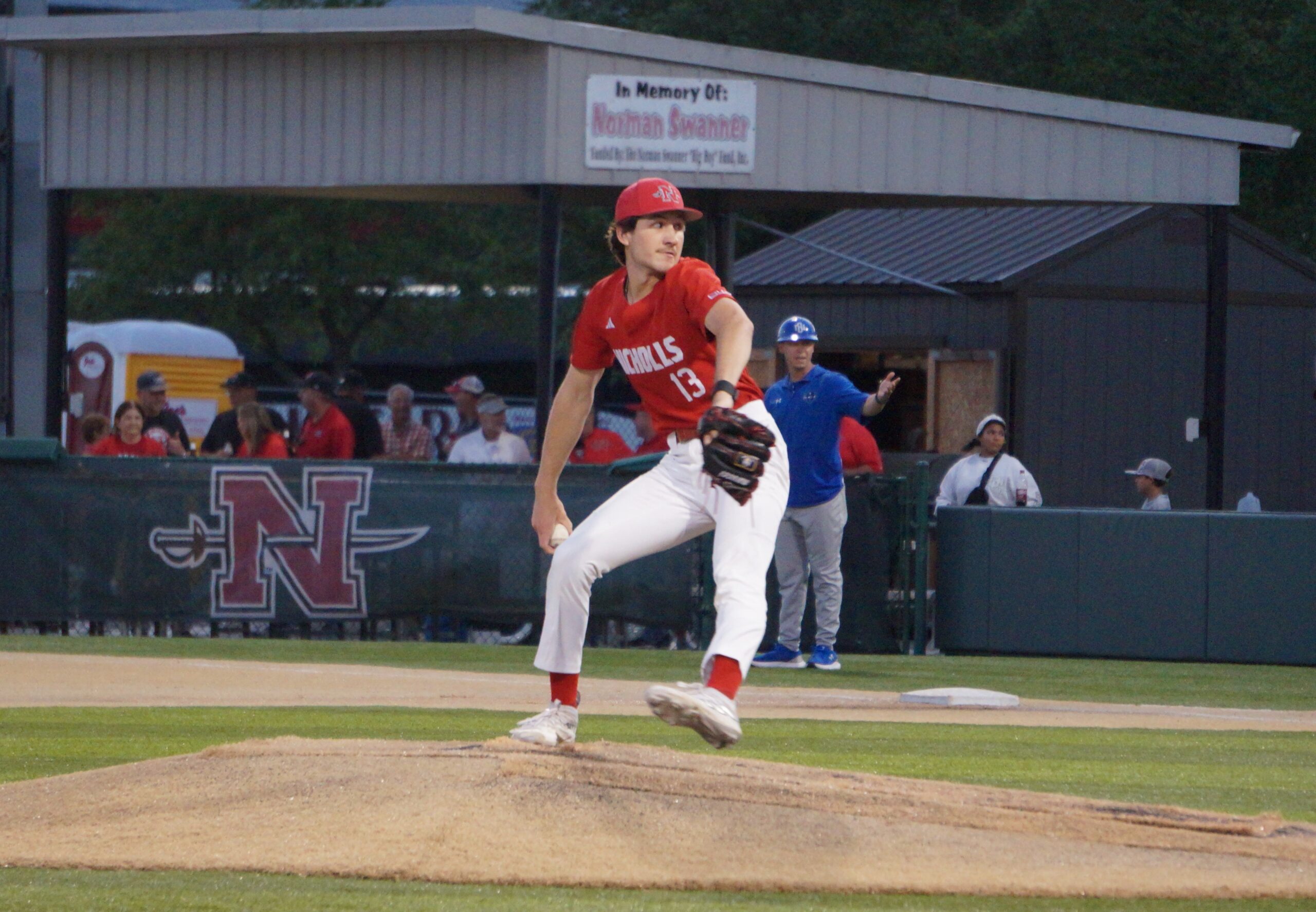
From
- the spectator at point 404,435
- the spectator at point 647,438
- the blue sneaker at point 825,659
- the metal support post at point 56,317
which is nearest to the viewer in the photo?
the blue sneaker at point 825,659

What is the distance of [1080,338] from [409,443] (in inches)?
311

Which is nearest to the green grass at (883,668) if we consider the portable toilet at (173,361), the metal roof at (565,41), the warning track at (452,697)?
the warning track at (452,697)

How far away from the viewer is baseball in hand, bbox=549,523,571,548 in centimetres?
633

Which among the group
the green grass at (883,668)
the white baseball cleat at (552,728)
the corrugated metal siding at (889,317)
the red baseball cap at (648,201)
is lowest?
the green grass at (883,668)

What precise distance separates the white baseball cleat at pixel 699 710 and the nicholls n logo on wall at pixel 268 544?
8.77 meters

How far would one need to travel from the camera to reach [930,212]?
2383 centimetres

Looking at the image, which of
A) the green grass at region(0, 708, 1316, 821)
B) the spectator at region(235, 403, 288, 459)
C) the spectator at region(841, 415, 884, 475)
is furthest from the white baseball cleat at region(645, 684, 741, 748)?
the spectator at region(235, 403, 288, 459)

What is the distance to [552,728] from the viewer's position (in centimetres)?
602

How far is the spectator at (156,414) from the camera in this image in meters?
15.2

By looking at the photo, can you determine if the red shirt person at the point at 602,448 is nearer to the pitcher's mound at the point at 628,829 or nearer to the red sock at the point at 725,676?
the pitcher's mound at the point at 628,829

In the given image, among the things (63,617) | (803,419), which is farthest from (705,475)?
(63,617)

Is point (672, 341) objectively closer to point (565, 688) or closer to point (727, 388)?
point (727, 388)

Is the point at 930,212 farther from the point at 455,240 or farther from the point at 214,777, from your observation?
the point at 214,777

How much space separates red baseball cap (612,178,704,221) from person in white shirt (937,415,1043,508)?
8.55m
